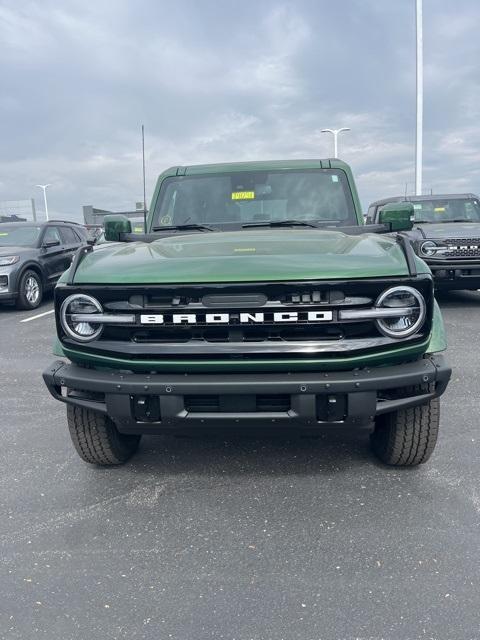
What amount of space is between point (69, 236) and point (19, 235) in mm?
1287

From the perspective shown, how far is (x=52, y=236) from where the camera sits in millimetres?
11086

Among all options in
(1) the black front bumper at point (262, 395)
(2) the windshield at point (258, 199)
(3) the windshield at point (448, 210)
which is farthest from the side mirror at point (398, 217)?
(3) the windshield at point (448, 210)

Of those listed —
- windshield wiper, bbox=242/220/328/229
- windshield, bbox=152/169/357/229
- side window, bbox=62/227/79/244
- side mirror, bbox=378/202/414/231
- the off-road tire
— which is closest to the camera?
the off-road tire

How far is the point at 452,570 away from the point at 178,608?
118 cm

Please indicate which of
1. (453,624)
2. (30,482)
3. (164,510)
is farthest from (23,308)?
(453,624)

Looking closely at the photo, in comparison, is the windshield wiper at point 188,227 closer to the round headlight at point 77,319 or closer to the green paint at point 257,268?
the green paint at point 257,268

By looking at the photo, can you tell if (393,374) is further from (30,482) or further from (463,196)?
(463,196)


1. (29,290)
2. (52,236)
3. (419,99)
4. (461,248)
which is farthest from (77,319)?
(419,99)

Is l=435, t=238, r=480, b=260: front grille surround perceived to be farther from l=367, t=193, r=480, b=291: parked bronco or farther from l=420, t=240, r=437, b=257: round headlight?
l=420, t=240, r=437, b=257: round headlight

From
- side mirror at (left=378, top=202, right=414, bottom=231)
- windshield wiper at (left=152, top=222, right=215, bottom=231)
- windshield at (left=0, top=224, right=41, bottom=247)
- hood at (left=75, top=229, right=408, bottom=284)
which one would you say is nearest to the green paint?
hood at (left=75, top=229, right=408, bottom=284)

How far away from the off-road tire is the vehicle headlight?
27.1 ft

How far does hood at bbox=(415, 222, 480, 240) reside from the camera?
8281 millimetres

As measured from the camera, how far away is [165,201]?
4465 mm

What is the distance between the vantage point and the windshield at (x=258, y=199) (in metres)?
4.20
